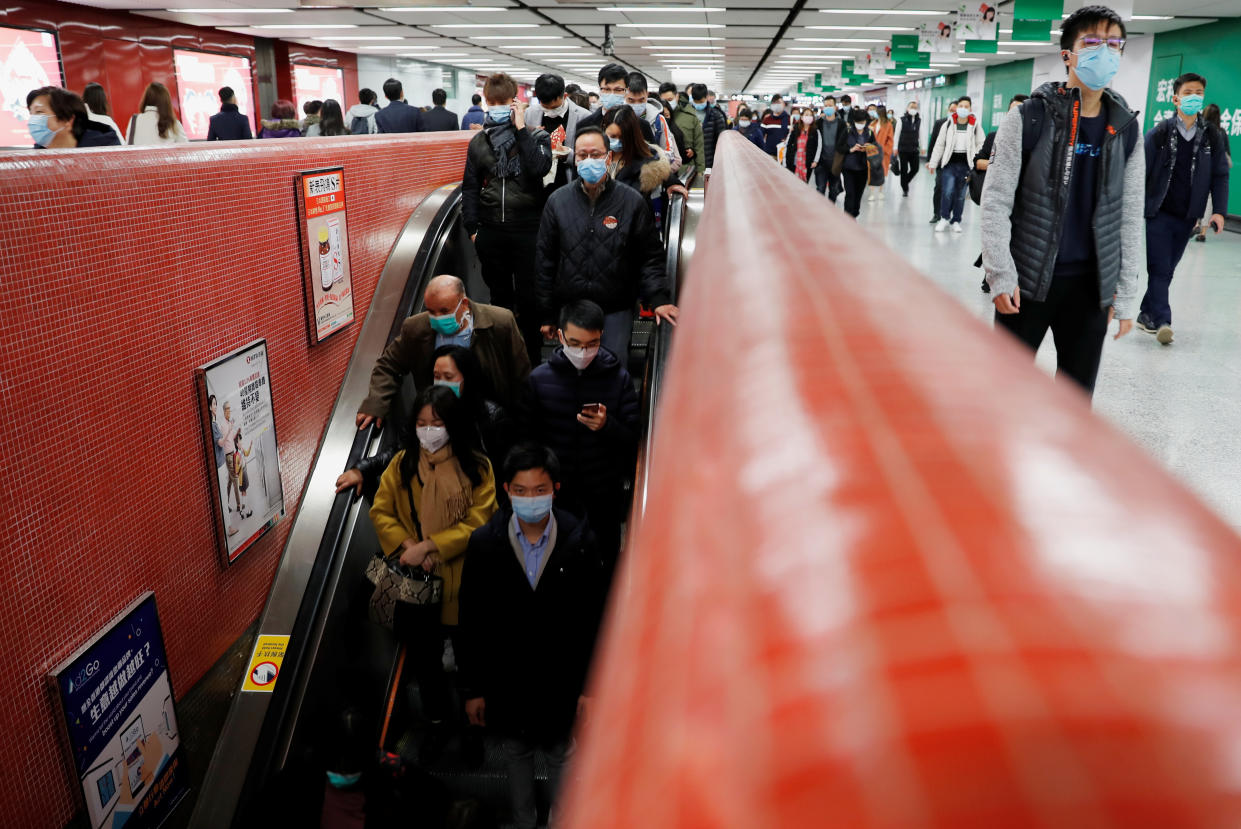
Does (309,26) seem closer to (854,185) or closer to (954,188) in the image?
(854,185)

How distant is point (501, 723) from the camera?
3928 millimetres

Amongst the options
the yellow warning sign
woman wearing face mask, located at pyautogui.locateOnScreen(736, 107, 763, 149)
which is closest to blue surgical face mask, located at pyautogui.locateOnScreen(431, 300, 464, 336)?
the yellow warning sign

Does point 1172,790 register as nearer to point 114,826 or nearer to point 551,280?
point 114,826

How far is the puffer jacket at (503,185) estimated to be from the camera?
19.0 feet

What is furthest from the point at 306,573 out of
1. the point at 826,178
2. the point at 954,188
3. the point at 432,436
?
the point at 826,178

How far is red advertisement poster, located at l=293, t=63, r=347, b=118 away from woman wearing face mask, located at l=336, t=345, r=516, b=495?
2001 cm

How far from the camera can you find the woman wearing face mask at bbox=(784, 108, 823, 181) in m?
15.5

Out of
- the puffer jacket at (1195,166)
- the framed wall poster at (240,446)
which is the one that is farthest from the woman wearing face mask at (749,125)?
the framed wall poster at (240,446)

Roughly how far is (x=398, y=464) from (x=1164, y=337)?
6.01 meters

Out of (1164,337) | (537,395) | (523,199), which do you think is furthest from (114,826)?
(1164,337)

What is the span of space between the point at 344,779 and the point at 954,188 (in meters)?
12.8

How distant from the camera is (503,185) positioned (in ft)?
19.1

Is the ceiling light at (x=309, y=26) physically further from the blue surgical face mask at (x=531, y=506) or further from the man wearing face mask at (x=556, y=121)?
the blue surgical face mask at (x=531, y=506)

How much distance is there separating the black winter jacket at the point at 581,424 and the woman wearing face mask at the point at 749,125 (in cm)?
1155
